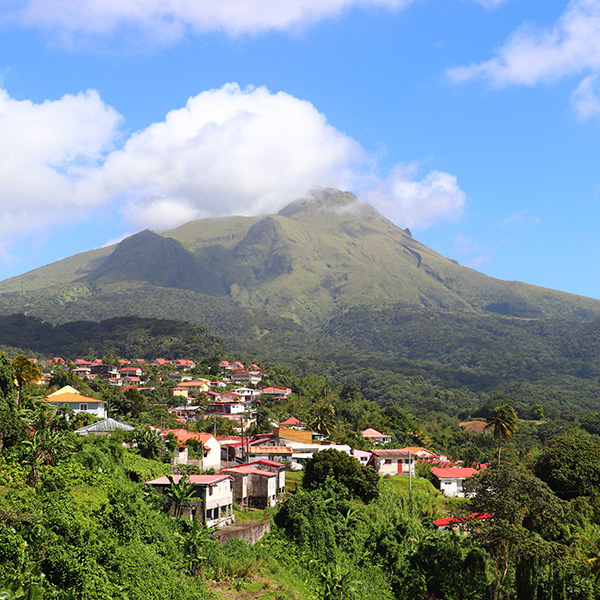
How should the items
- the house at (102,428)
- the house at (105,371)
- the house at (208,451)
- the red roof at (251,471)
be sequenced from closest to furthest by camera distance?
the red roof at (251,471) < the house at (102,428) < the house at (208,451) < the house at (105,371)

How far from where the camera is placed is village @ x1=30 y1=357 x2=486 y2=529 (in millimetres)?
33562

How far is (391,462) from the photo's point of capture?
2303 inches

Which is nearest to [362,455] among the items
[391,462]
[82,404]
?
[391,462]

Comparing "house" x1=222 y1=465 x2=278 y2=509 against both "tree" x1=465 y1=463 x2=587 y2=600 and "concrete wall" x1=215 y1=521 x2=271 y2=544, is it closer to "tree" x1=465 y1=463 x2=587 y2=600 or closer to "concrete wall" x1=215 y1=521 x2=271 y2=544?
"concrete wall" x1=215 y1=521 x2=271 y2=544

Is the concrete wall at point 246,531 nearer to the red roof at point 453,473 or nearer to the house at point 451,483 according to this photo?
the house at point 451,483

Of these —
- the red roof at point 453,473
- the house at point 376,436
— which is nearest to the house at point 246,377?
the house at point 376,436

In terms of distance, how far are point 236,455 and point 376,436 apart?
34.6 meters

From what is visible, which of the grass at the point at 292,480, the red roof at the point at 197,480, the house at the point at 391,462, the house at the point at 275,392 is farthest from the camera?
the house at the point at 275,392

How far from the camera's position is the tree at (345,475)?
144 ft

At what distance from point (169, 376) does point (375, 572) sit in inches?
4224

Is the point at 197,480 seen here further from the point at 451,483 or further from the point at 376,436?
the point at 376,436

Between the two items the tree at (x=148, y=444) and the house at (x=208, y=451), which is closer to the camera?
the tree at (x=148, y=444)

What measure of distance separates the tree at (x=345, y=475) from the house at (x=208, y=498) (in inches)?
420

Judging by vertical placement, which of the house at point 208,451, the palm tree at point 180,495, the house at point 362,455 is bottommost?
the house at point 362,455
